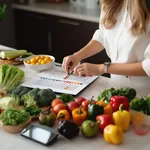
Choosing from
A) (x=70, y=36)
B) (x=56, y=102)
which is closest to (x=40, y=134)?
(x=56, y=102)

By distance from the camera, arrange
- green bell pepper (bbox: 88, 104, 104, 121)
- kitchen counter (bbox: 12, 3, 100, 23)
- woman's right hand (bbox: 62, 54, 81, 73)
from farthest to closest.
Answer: kitchen counter (bbox: 12, 3, 100, 23)
woman's right hand (bbox: 62, 54, 81, 73)
green bell pepper (bbox: 88, 104, 104, 121)

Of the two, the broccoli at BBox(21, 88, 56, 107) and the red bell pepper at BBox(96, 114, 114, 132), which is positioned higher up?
the red bell pepper at BBox(96, 114, 114, 132)

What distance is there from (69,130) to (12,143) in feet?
0.72

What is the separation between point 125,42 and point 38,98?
571mm

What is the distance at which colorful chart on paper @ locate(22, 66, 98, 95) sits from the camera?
1.69 meters

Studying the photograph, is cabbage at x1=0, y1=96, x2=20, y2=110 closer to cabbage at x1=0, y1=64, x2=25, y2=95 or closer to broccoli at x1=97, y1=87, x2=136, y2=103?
cabbage at x1=0, y1=64, x2=25, y2=95

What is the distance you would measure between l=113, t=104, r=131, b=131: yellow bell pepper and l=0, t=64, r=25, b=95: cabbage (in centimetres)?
60

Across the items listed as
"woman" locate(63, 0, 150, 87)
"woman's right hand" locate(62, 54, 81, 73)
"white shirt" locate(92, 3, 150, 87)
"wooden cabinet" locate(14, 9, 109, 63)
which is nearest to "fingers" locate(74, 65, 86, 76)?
"woman" locate(63, 0, 150, 87)

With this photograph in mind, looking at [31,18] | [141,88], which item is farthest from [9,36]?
[141,88]

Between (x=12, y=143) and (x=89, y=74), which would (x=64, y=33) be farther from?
(x=12, y=143)

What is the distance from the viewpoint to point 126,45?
1.79 meters

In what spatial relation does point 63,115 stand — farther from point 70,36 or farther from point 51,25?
point 51,25

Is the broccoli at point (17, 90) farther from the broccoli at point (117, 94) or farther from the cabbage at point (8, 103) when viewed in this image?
the broccoli at point (117, 94)

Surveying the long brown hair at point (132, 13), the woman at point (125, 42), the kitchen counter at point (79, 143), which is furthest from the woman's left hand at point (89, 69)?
the kitchen counter at point (79, 143)
